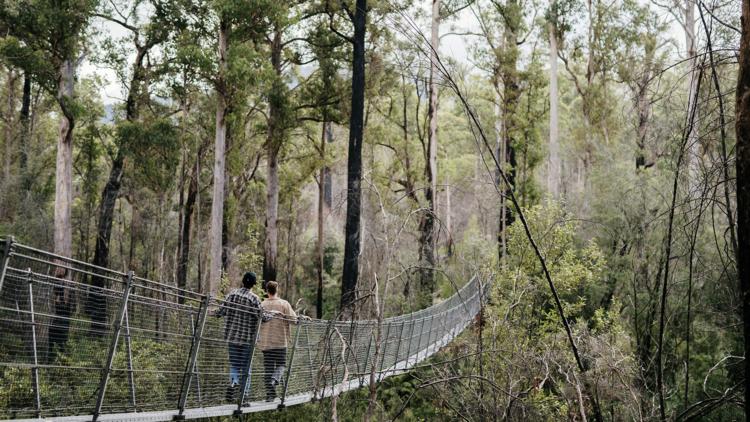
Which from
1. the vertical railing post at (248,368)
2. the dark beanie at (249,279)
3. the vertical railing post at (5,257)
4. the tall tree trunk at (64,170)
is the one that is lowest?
the vertical railing post at (248,368)

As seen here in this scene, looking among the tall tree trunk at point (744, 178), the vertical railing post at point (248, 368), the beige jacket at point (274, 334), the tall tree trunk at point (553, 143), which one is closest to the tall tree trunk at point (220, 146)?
the beige jacket at point (274, 334)

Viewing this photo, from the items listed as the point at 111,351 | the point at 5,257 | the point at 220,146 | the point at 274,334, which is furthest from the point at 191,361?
the point at 220,146

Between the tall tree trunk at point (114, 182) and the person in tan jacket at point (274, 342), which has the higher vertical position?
the tall tree trunk at point (114, 182)

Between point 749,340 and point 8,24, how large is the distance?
45.2 ft

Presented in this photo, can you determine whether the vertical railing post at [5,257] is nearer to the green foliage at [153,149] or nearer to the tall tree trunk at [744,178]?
the tall tree trunk at [744,178]

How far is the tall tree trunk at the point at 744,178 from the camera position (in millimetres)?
2256

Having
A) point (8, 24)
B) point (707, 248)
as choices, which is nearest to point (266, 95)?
point (8, 24)

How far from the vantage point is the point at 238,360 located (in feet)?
15.6

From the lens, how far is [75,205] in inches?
864

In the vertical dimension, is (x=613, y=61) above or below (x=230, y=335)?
above

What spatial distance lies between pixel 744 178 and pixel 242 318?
3.66 metres

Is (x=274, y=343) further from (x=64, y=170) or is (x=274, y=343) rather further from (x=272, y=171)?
(x=272, y=171)

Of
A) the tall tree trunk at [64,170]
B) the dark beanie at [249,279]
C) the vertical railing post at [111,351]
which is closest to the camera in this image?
the vertical railing post at [111,351]

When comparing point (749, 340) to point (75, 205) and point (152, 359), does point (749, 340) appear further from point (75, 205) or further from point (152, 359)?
point (75, 205)
